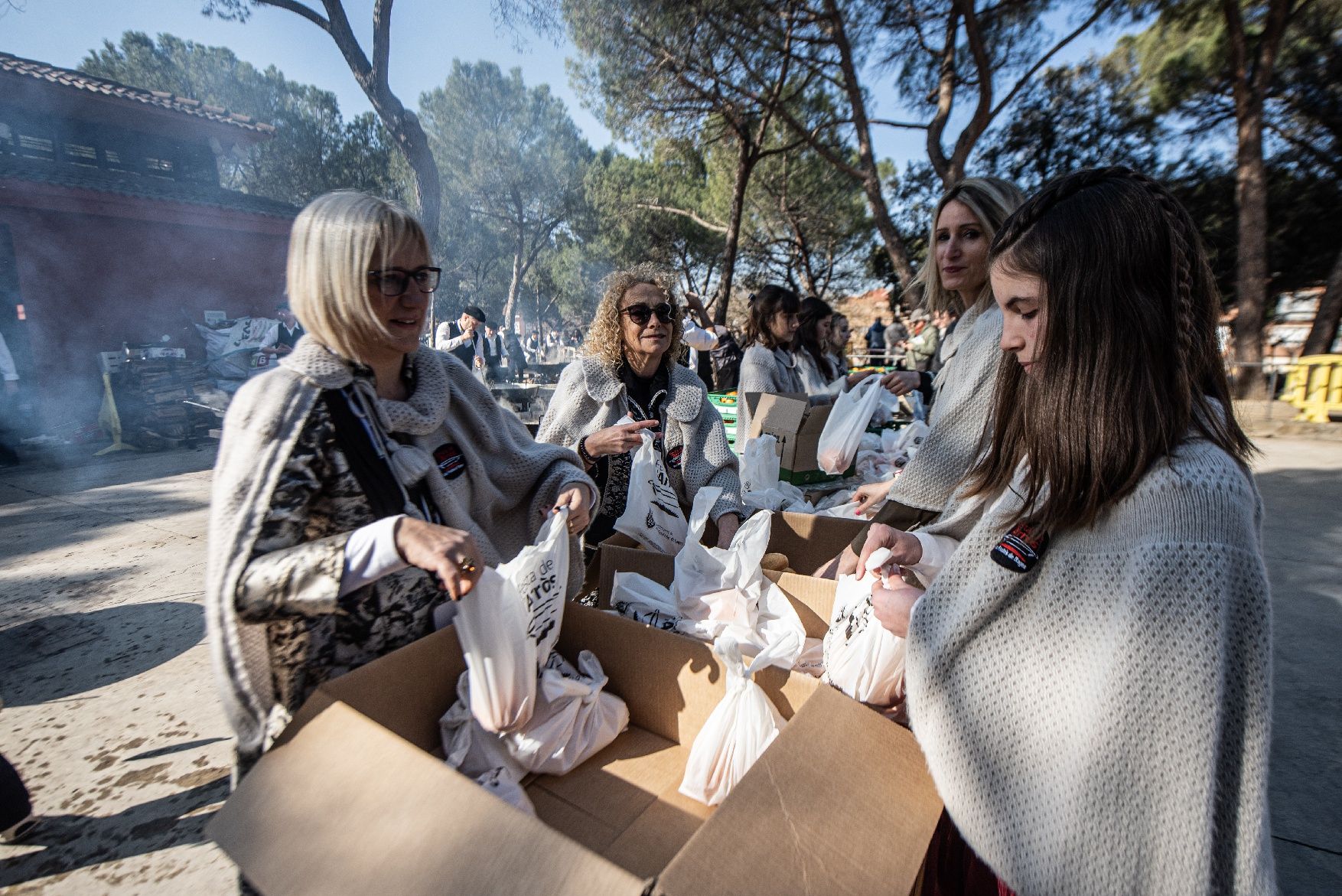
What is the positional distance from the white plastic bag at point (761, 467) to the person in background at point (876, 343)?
1330 centimetres

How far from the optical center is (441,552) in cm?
111

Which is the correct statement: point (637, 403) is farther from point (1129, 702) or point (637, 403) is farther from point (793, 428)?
point (1129, 702)

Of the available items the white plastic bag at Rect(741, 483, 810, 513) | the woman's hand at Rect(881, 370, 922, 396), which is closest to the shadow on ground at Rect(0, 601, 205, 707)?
the white plastic bag at Rect(741, 483, 810, 513)

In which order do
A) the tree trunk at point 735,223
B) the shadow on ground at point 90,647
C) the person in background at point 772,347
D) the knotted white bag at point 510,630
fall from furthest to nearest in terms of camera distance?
1. the tree trunk at point 735,223
2. the person in background at point 772,347
3. the shadow on ground at point 90,647
4. the knotted white bag at point 510,630

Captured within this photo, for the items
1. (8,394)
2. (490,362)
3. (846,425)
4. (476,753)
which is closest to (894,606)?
(476,753)

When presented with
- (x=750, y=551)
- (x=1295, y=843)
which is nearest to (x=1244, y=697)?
(x=750, y=551)

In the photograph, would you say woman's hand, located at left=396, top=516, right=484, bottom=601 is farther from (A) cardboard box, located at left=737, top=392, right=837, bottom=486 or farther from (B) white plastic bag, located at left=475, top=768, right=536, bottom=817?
(A) cardboard box, located at left=737, top=392, right=837, bottom=486

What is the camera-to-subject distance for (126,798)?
192cm

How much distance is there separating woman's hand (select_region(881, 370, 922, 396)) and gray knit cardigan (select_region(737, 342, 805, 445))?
70cm

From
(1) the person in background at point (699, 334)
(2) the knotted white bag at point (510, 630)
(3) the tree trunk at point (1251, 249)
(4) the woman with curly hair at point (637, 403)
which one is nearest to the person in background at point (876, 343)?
(3) the tree trunk at point (1251, 249)

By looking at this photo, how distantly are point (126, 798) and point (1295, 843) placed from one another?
3.35 meters

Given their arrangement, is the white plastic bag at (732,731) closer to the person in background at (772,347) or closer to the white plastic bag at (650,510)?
the white plastic bag at (650,510)

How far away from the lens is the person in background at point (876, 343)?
52.2 feet

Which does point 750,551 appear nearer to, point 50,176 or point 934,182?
point 50,176
